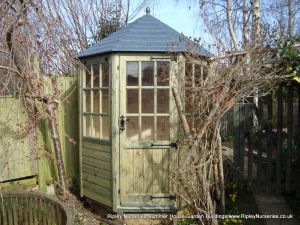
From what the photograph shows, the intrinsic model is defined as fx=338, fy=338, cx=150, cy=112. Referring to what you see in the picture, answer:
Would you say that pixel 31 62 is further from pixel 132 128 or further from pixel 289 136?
pixel 289 136

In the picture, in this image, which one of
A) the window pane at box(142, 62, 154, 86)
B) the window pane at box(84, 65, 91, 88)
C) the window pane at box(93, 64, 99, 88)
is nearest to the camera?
the window pane at box(142, 62, 154, 86)

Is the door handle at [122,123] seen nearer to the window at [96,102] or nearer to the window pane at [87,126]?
the window at [96,102]

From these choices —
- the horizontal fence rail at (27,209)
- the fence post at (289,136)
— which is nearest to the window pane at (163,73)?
the fence post at (289,136)

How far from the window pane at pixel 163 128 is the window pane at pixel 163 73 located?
0.53 meters

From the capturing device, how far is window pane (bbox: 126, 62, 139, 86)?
503 cm

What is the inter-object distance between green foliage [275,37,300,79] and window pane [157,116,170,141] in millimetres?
1775

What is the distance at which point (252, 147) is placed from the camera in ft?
17.4

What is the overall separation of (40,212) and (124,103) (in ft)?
6.21

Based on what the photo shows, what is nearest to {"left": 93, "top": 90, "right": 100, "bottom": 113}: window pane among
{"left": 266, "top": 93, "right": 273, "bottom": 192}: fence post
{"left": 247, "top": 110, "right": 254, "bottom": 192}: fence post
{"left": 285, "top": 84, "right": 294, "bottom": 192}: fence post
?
{"left": 247, "top": 110, "right": 254, "bottom": 192}: fence post

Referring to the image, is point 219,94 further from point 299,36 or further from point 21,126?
point 21,126

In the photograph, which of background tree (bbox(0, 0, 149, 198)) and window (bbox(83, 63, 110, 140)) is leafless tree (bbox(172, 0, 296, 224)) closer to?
window (bbox(83, 63, 110, 140))

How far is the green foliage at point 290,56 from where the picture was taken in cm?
435

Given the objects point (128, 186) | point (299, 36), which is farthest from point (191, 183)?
point (299, 36)

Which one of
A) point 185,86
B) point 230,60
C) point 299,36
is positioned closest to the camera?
point 230,60
